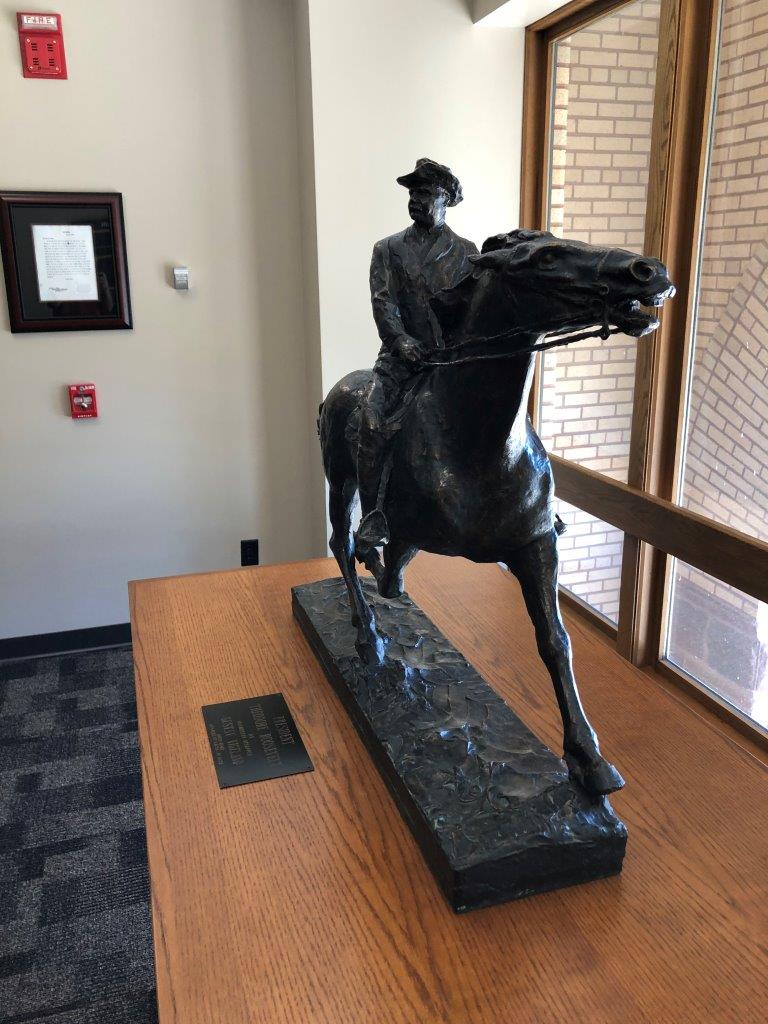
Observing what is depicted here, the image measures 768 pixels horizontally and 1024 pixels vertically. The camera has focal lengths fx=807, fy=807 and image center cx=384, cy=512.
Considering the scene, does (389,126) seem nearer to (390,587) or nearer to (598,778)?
(390,587)

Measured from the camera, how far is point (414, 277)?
1.63 metres

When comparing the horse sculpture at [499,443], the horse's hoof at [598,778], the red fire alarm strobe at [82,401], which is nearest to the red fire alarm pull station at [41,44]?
the red fire alarm strobe at [82,401]

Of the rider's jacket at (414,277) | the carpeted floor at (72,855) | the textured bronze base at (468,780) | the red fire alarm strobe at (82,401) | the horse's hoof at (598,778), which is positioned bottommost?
the carpeted floor at (72,855)

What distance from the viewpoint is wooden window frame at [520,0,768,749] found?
2336 mm

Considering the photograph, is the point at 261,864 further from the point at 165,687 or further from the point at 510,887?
the point at 165,687

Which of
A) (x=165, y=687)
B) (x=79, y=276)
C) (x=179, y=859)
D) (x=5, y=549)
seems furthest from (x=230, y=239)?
(x=179, y=859)

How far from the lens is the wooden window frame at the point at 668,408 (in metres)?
2.34

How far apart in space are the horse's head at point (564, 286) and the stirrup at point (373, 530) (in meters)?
0.47

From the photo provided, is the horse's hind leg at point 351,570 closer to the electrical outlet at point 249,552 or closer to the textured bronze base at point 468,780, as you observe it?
the textured bronze base at point 468,780

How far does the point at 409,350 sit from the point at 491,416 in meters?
0.23

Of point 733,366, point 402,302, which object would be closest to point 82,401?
point 402,302

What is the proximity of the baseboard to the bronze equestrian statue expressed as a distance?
7.60 ft

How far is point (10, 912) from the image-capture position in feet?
7.01

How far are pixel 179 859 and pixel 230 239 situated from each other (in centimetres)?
270
